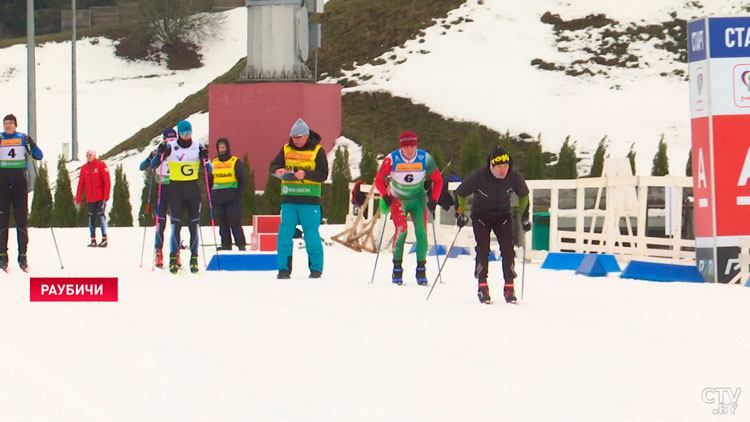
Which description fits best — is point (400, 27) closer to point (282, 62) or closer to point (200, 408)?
point (282, 62)

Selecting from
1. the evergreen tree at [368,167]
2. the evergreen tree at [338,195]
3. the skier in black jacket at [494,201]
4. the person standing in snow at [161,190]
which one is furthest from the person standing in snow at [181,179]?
the evergreen tree at [368,167]

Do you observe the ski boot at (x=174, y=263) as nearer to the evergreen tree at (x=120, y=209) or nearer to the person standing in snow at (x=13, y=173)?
the person standing in snow at (x=13, y=173)

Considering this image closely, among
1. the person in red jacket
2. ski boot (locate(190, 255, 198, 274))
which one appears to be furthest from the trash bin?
ski boot (locate(190, 255, 198, 274))

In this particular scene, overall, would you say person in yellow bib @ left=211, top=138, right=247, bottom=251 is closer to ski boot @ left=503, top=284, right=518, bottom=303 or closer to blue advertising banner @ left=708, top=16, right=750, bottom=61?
blue advertising banner @ left=708, top=16, right=750, bottom=61

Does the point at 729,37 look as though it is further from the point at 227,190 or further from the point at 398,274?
the point at 227,190

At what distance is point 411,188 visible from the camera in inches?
616

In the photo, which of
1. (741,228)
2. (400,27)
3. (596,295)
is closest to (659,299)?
(596,295)

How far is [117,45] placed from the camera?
91250mm

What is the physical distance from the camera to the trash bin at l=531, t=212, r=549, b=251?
2372 centimetres

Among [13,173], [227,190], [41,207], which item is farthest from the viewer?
[41,207]

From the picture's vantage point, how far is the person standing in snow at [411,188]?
1561 cm

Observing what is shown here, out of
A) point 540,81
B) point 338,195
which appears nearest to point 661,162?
point 338,195

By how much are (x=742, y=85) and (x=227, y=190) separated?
8838 mm

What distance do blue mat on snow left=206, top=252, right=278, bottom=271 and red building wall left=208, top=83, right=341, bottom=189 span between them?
23.4 m
